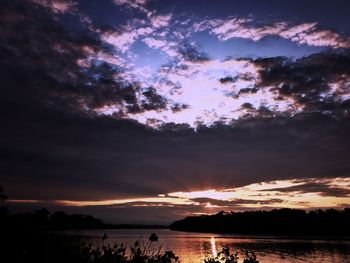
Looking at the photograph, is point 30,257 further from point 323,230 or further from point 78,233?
point 323,230

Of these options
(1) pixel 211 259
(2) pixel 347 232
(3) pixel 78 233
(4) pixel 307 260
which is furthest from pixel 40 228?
(2) pixel 347 232

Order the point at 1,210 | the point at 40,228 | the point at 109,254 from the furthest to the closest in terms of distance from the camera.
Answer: the point at 40,228, the point at 1,210, the point at 109,254

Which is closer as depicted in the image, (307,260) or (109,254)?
(109,254)

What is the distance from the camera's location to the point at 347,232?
7372 inches

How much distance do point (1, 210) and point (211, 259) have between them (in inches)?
322

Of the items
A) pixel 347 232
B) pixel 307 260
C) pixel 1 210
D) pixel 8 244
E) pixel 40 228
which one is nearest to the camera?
pixel 8 244

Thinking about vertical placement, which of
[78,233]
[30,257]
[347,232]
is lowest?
[30,257]

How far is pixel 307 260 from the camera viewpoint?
80.9 m

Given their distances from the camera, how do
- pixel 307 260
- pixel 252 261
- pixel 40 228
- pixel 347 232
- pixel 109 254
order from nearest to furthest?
pixel 109 254 → pixel 40 228 → pixel 252 261 → pixel 307 260 → pixel 347 232

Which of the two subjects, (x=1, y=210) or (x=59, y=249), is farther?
(x=1, y=210)

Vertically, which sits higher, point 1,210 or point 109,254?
point 1,210

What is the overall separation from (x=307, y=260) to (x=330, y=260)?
532 centimetres

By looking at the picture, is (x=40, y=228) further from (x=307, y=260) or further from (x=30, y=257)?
(x=307, y=260)

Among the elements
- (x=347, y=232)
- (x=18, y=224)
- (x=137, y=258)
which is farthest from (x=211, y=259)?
(x=347, y=232)
